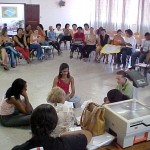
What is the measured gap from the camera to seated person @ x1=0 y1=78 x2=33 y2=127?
10.9ft

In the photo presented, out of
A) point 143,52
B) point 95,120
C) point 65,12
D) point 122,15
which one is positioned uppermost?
point 65,12

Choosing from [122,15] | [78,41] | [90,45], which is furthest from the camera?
[122,15]

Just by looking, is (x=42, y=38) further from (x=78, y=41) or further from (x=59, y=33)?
(x=59, y=33)

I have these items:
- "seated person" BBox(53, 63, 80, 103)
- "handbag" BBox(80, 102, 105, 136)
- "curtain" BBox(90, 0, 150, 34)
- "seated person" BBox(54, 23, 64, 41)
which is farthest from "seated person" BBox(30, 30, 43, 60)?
"handbag" BBox(80, 102, 105, 136)

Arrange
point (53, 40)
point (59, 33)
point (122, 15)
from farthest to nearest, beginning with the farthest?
point (59, 33)
point (122, 15)
point (53, 40)

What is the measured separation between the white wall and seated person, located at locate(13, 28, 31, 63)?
10.3ft

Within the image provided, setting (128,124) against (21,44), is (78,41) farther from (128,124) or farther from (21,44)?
(128,124)

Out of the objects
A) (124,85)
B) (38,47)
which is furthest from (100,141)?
(38,47)

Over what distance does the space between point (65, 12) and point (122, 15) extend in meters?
2.74

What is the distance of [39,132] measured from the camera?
148 cm

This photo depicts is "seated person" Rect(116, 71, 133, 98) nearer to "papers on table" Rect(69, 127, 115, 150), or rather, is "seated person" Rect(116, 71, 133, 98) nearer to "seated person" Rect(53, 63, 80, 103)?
"seated person" Rect(53, 63, 80, 103)

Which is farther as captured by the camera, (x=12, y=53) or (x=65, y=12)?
(x=65, y=12)

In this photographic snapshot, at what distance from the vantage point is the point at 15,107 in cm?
345

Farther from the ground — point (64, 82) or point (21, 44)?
point (21, 44)
